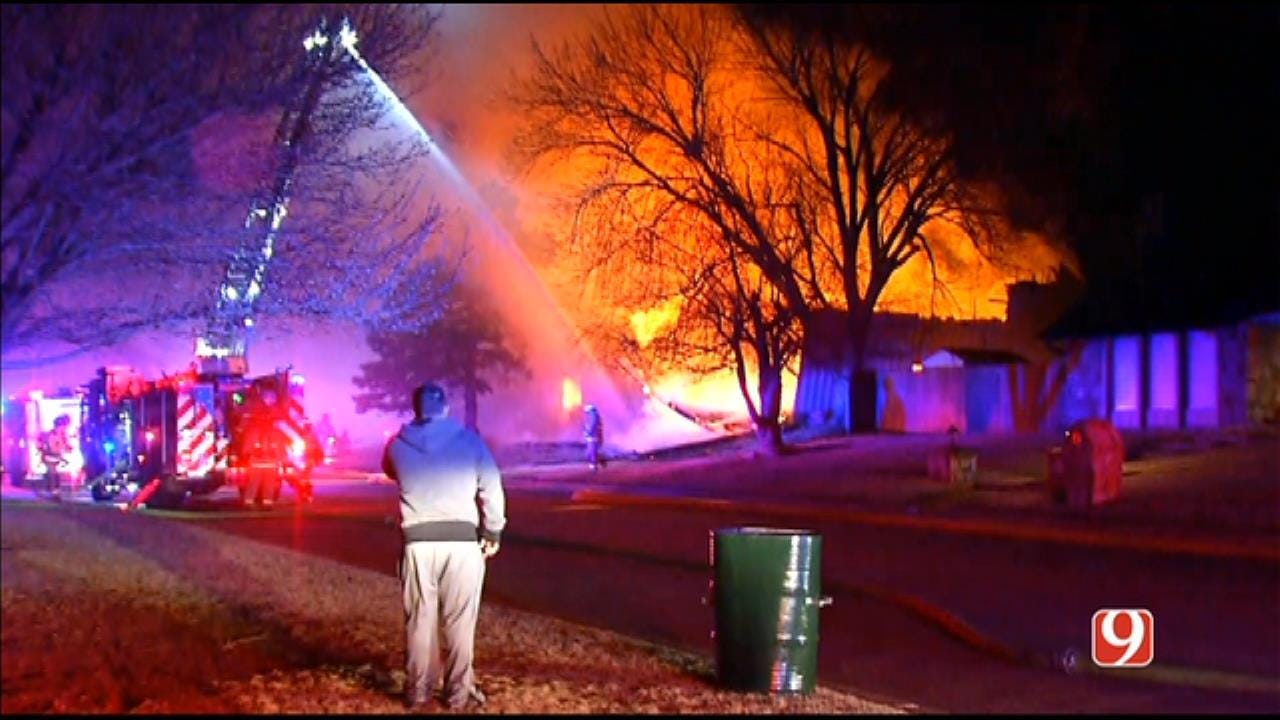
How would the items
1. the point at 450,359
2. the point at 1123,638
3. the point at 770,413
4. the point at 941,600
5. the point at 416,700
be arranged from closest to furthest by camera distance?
1. the point at 416,700
2. the point at 1123,638
3. the point at 941,600
4. the point at 770,413
5. the point at 450,359

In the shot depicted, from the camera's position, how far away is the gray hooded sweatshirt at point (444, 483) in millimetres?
8141

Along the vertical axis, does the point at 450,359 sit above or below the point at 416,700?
above

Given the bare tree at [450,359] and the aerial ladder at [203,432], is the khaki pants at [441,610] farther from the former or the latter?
the bare tree at [450,359]

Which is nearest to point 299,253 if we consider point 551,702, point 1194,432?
point 551,702

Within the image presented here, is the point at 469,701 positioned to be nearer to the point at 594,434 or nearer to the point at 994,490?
the point at 994,490

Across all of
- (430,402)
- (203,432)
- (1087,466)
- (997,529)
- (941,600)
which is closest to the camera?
(430,402)

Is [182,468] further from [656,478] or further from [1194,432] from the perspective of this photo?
[1194,432]

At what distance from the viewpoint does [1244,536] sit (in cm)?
1881

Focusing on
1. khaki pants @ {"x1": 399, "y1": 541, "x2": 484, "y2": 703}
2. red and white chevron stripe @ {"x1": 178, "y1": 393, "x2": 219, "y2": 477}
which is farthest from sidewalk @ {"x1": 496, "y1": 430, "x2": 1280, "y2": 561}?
khaki pants @ {"x1": 399, "y1": 541, "x2": 484, "y2": 703}

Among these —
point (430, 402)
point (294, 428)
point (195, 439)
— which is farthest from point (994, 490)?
point (430, 402)

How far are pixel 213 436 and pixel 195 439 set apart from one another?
29cm

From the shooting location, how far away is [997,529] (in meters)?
20.7

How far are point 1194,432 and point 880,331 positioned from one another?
13.7m

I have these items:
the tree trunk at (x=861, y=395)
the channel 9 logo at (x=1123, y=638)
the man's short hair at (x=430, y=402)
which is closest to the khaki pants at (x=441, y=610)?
the man's short hair at (x=430, y=402)
